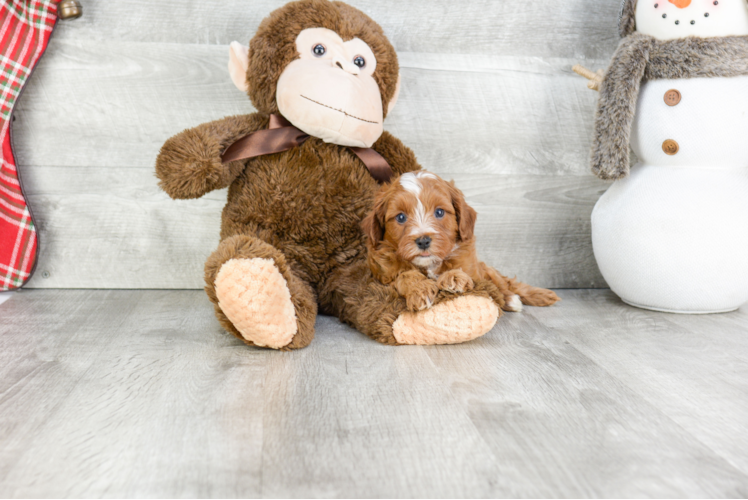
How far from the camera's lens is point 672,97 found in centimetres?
140

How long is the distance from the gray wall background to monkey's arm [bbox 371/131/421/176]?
0.22 metres

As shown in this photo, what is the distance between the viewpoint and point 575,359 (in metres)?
1.15

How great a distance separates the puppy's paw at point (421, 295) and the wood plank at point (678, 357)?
0.33 m

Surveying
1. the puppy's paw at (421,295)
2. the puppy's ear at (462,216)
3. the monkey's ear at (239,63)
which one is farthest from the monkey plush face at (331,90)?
the puppy's paw at (421,295)

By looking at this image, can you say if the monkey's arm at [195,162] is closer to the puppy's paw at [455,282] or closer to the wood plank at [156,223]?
the wood plank at [156,223]

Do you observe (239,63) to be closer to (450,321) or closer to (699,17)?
(450,321)

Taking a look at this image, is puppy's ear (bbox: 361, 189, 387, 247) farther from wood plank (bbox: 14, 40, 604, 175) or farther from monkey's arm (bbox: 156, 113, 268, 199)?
wood plank (bbox: 14, 40, 604, 175)

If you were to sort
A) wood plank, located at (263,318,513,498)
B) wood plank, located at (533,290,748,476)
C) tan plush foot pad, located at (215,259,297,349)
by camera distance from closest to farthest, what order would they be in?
→ wood plank, located at (263,318,513,498), wood plank, located at (533,290,748,476), tan plush foot pad, located at (215,259,297,349)

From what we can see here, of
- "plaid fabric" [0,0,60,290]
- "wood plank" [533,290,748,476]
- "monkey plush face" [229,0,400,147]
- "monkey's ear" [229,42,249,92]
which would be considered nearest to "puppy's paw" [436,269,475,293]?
"wood plank" [533,290,748,476]

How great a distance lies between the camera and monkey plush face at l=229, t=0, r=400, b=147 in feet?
4.16

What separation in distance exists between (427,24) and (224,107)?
1.97 ft

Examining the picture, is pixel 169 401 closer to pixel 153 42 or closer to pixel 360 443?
pixel 360 443

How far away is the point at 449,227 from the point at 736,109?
760 mm

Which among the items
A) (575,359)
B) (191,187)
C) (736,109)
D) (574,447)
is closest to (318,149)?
(191,187)
